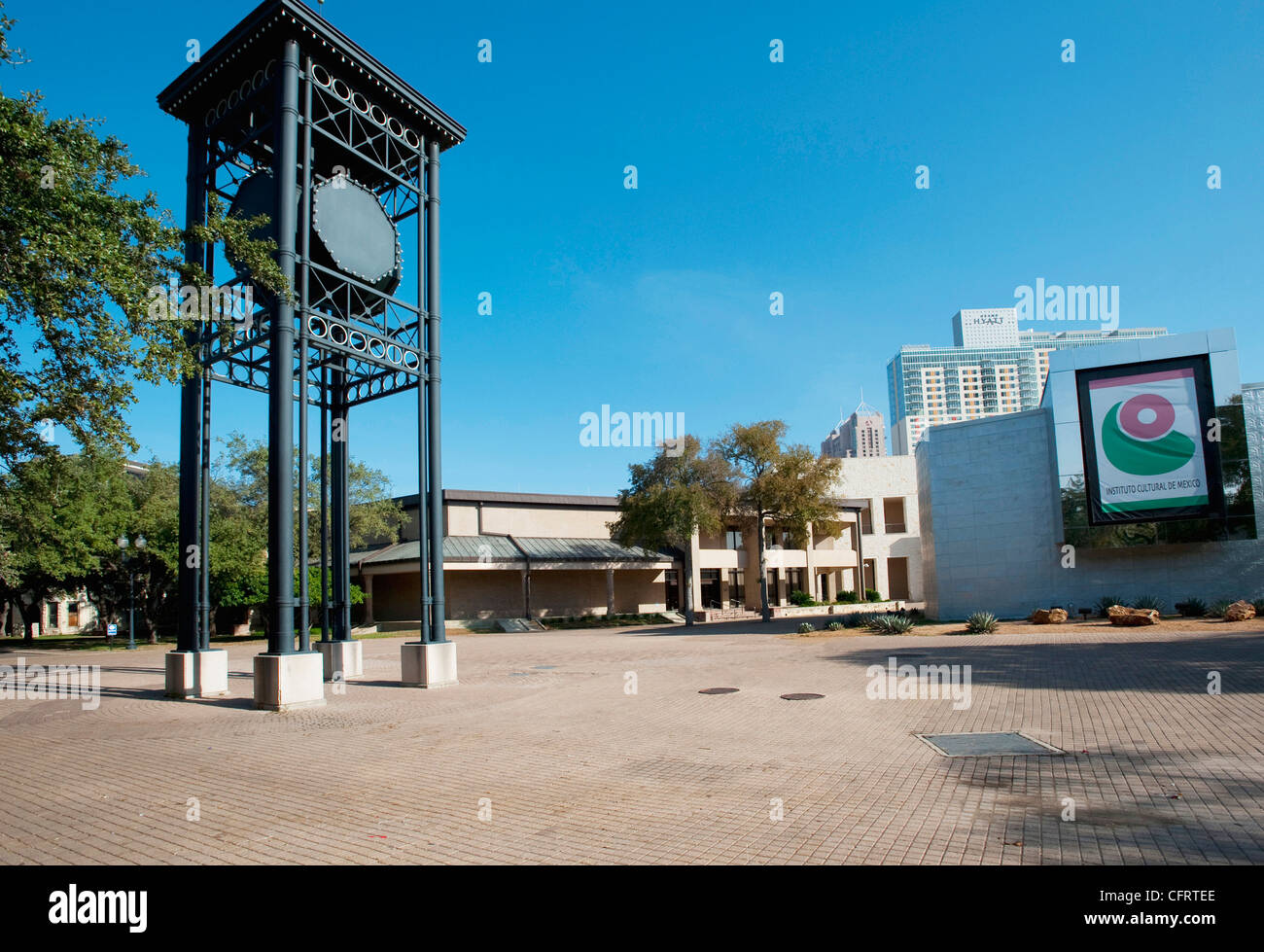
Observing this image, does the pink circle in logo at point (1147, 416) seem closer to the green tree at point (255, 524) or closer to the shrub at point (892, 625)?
the shrub at point (892, 625)

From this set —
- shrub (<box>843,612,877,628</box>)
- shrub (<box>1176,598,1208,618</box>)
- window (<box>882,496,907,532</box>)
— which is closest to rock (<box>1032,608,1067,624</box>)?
→ shrub (<box>1176,598,1208,618</box>)

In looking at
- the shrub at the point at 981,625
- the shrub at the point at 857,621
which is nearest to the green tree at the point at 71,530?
the shrub at the point at 857,621

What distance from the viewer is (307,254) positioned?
13273 millimetres

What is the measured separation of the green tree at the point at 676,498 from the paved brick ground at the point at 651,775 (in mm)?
23444

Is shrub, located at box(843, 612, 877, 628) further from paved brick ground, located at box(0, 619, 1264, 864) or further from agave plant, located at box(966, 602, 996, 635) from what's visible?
paved brick ground, located at box(0, 619, 1264, 864)

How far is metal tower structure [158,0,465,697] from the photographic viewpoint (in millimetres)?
12742

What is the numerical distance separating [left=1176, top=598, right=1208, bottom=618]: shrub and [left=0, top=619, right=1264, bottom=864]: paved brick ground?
42.5 ft

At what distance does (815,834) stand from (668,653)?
16685mm

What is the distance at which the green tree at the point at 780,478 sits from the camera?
37.6 meters

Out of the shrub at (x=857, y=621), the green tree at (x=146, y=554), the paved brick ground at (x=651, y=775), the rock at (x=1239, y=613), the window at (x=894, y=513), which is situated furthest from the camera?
the window at (x=894, y=513)

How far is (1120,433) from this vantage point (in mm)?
28453

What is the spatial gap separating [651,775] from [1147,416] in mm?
28175

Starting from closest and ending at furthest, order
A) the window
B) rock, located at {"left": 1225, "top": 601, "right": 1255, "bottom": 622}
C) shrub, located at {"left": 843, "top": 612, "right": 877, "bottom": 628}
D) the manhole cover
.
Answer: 1. the manhole cover
2. rock, located at {"left": 1225, "top": 601, "right": 1255, "bottom": 622}
3. shrub, located at {"left": 843, "top": 612, "right": 877, "bottom": 628}
4. the window
